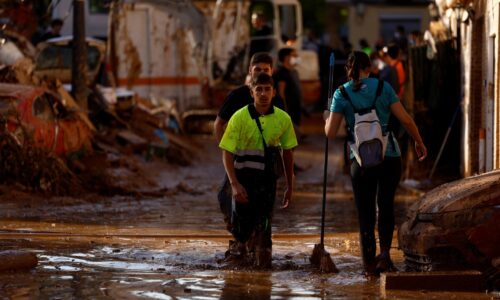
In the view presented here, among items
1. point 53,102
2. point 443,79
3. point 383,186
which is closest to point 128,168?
point 53,102

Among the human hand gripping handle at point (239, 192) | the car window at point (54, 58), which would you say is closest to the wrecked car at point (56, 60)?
the car window at point (54, 58)

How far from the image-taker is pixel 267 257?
1120cm

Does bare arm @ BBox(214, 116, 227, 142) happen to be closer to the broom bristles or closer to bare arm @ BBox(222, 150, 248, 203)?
bare arm @ BBox(222, 150, 248, 203)

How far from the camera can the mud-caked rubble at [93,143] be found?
56.2 ft

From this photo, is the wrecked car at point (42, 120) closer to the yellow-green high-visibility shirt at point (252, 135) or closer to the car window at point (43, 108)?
the car window at point (43, 108)

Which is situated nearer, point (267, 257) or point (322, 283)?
point (322, 283)

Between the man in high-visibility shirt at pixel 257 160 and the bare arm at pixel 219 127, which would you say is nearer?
the man in high-visibility shirt at pixel 257 160

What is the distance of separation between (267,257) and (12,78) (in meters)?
8.91

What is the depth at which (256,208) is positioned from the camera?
36.6 feet

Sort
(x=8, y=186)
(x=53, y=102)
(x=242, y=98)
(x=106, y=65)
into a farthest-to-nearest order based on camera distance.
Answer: (x=106, y=65), (x=53, y=102), (x=8, y=186), (x=242, y=98)

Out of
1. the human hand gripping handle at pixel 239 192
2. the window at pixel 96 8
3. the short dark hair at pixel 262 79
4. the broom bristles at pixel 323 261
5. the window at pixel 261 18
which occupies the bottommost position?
the broom bristles at pixel 323 261

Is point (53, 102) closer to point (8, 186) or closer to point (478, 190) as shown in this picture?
point (8, 186)

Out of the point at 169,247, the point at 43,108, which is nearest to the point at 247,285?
the point at 169,247

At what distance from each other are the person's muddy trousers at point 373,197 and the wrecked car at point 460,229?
0.25 m
